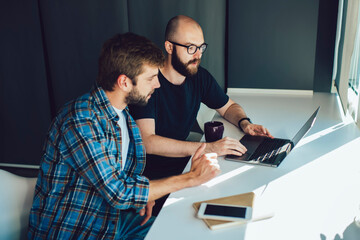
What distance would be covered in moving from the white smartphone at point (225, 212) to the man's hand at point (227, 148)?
1.48 feet

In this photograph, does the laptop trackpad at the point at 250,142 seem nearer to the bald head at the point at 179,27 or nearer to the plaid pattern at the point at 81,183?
the plaid pattern at the point at 81,183

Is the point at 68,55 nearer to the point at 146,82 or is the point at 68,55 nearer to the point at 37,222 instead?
the point at 146,82

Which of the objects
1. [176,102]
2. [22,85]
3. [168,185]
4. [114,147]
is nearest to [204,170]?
[168,185]

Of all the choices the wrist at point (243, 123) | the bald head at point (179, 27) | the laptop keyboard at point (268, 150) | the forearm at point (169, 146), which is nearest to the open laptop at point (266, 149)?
the laptop keyboard at point (268, 150)

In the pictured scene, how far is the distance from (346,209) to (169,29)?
1.29 meters

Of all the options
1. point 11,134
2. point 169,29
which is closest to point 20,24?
point 11,134

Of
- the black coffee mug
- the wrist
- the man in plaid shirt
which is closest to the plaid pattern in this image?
the man in plaid shirt

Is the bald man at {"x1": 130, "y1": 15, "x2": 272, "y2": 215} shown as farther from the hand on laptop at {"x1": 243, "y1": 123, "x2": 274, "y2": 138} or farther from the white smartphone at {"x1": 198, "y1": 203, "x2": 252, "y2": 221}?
the white smartphone at {"x1": 198, "y1": 203, "x2": 252, "y2": 221}

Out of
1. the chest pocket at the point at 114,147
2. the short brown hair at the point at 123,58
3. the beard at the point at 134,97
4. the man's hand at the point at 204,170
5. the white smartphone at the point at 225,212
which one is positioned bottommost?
the white smartphone at the point at 225,212

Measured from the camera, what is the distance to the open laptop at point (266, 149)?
1.54 m

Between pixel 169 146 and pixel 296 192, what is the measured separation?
68 cm

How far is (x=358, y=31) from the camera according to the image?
92.4 inches

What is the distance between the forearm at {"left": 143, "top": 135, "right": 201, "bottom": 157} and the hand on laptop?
1.11 ft

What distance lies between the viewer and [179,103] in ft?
6.75
